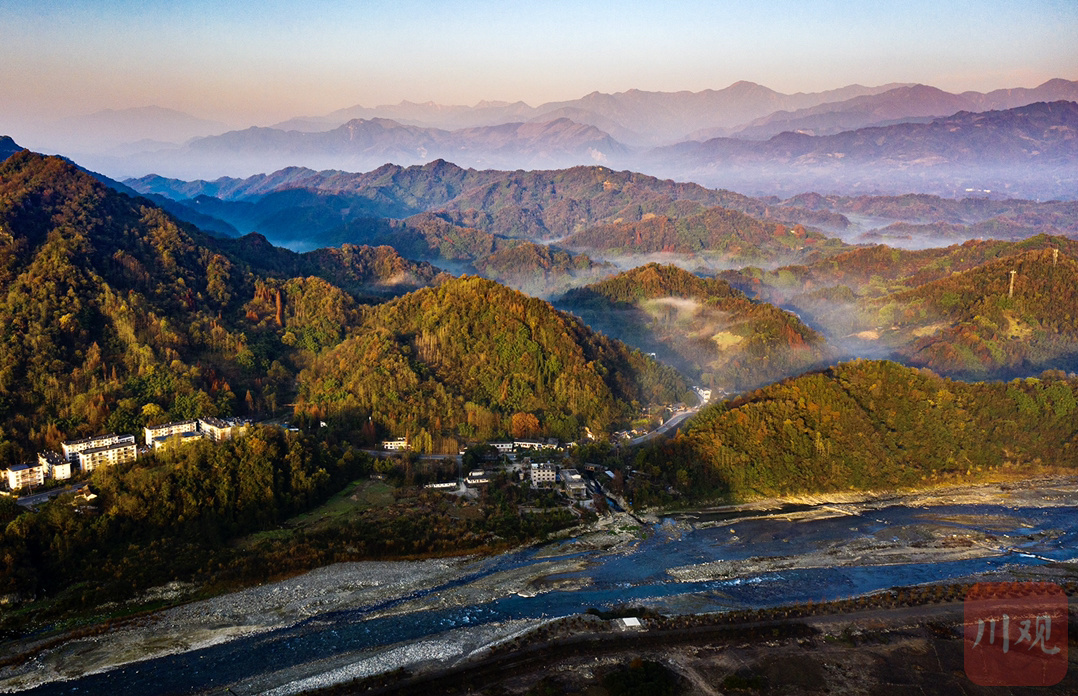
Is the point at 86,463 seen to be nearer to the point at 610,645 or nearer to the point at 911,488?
the point at 610,645

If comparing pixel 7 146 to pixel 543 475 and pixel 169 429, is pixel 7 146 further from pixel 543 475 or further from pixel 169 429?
pixel 543 475

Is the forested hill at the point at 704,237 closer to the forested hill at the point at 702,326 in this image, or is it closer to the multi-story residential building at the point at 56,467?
the forested hill at the point at 702,326

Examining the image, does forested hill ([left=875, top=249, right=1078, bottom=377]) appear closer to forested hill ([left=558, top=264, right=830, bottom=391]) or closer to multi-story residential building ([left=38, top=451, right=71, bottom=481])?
forested hill ([left=558, top=264, right=830, bottom=391])

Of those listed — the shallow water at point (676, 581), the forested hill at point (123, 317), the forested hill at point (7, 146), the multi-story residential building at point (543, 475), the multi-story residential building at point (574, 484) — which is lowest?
the shallow water at point (676, 581)

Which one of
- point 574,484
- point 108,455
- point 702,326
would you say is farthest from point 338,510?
point 702,326

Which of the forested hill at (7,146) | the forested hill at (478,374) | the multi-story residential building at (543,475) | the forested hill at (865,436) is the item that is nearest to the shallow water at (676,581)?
the forested hill at (865,436)

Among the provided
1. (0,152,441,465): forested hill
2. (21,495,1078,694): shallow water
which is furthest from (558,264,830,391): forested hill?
(0,152,441,465): forested hill
